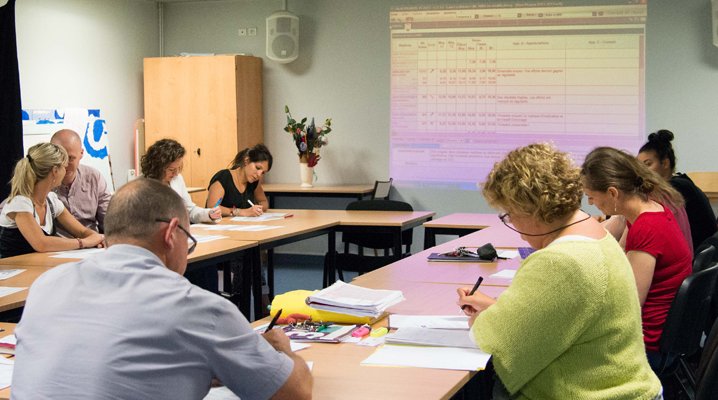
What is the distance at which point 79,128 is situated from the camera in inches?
304

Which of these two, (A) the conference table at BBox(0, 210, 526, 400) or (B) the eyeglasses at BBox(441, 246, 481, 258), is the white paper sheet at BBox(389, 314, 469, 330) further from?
(B) the eyeglasses at BBox(441, 246, 481, 258)

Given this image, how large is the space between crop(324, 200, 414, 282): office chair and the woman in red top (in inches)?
110

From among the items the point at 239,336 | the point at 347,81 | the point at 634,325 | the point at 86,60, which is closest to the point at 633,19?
the point at 347,81

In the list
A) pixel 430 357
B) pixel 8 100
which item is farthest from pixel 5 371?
pixel 8 100

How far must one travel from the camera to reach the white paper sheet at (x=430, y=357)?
2176 millimetres

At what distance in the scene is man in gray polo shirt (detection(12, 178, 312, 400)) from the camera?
1.51 metres

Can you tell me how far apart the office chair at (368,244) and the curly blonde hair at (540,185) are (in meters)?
3.58

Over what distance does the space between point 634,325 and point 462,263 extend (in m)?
2.00

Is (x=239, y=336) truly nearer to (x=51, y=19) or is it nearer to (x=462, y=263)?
(x=462, y=263)

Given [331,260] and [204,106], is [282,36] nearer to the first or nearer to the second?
[204,106]

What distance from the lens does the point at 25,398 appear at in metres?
1.54

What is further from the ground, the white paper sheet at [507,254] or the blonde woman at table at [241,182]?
the blonde woman at table at [241,182]

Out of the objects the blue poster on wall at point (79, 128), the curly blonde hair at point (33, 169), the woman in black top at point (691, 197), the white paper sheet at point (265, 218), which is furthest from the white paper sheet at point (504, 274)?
the blue poster on wall at point (79, 128)

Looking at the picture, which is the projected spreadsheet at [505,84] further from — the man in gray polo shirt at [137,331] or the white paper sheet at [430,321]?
the man in gray polo shirt at [137,331]
